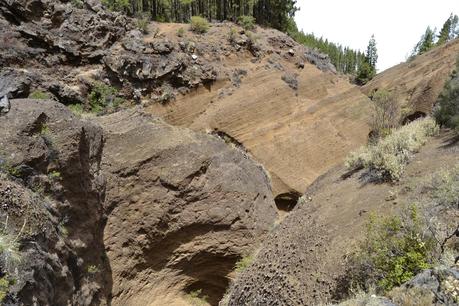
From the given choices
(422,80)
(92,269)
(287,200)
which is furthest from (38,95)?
(422,80)

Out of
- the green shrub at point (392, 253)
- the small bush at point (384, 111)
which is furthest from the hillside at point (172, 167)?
the small bush at point (384, 111)

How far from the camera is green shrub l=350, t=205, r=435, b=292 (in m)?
5.09

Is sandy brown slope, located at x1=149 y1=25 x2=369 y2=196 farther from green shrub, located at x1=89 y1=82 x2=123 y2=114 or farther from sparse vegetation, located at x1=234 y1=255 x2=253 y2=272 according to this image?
sparse vegetation, located at x1=234 y1=255 x2=253 y2=272

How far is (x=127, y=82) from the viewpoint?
17.4m

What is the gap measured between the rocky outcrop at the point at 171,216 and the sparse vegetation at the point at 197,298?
14cm

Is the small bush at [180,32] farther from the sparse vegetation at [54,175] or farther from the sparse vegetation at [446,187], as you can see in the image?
the sparse vegetation at [446,187]

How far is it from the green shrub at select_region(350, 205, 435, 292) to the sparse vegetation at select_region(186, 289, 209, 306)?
6.11 metres

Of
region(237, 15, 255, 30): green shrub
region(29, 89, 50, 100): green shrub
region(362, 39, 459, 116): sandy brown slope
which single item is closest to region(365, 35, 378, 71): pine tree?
region(362, 39, 459, 116): sandy brown slope

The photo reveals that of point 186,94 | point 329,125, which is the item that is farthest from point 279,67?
point 186,94

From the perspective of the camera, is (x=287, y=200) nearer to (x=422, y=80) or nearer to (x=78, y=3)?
(x=78, y=3)

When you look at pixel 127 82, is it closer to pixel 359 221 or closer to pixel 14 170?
pixel 14 170

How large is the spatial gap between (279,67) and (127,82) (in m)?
8.07

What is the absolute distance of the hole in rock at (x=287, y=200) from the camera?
16594mm

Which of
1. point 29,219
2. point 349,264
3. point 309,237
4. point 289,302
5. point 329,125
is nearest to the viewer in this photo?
point 29,219
